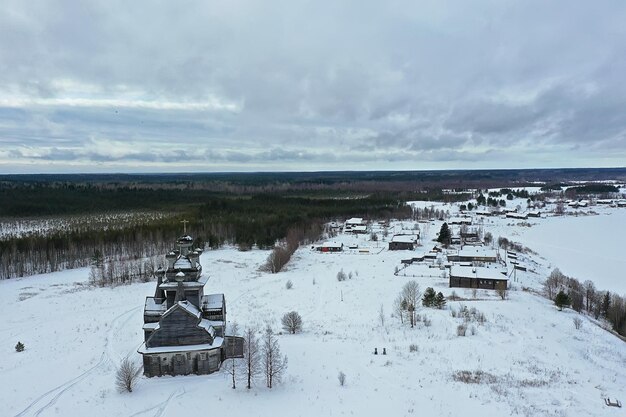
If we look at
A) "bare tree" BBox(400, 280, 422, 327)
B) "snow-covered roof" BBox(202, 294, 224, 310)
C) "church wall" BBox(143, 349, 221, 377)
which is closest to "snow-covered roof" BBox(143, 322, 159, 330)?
"church wall" BBox(143, 349, 221, 377)

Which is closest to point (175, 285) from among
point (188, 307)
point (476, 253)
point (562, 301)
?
point (188, 307)

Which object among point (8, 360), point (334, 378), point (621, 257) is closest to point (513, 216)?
point (621, 257)

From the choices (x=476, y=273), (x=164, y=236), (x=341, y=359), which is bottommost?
(x=476, y=273)

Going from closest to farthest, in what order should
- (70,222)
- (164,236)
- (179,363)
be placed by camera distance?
(179,363)
(164,236)
(70,222)

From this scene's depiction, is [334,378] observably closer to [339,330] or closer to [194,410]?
[194,410]

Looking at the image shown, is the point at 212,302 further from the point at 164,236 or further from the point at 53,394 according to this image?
the point at 164,236

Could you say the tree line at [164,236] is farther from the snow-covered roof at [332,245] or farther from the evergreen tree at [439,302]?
the evergreen tree at [439,302]

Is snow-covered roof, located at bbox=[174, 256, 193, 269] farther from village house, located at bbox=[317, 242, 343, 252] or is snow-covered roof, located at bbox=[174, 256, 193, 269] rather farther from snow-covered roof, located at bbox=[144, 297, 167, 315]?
village house, located at bbox=[317, 242, 343, 252]
